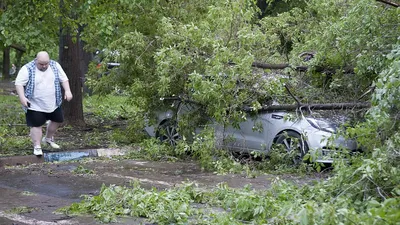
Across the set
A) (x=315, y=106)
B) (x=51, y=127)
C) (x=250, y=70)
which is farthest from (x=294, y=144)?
(x=51, y=127)

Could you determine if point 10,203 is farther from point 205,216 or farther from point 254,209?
point 254,209

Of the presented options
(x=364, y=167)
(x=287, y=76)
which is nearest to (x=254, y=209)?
(x=364, y=167)

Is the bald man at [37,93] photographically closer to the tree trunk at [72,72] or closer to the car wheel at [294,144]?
the car wheel at [294,144]

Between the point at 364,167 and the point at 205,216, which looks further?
the point at 205,216

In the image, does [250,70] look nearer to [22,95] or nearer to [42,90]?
[42,90]

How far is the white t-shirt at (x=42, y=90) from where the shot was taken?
11387mm

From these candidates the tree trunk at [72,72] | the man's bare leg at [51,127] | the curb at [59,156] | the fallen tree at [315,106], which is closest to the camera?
the fallen tree at [315,106]

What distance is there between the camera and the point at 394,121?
6836 millimetres

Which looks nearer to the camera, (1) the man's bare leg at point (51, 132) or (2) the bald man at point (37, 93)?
(2) the bald man at point (37, 93)

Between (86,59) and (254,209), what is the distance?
25484 mm

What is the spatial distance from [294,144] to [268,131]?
2.50 feet

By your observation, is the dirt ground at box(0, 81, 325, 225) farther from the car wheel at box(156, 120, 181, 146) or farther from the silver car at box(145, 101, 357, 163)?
the car wheel at box(156, 120, 181, 146)

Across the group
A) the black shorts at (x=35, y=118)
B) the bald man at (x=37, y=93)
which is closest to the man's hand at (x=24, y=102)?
the bald man at (x=37, y=93)

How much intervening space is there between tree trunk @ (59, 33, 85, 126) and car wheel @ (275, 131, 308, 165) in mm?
6840
